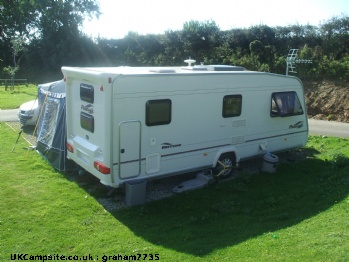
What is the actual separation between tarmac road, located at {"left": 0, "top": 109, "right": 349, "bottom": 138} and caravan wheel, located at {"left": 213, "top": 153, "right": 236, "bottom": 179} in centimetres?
637

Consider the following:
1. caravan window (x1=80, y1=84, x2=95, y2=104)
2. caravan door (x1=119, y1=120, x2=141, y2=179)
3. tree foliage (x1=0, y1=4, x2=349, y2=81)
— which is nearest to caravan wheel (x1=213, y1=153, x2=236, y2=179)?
caravan door (x1=119, y1=120, x2=141, y2=179)

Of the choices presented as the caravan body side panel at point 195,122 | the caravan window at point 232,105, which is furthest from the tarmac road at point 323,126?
the caravan window at point 232,105

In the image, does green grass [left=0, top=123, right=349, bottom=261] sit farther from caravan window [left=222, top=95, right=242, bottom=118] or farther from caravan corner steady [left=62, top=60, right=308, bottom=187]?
caravan window [left=222, top=95, right=242, bottom=118]

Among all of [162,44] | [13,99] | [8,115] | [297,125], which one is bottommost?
[8,115]

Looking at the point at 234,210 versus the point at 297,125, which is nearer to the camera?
the point at 234,210

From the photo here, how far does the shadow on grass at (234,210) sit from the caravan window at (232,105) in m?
1.65

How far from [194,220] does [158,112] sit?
7.66 ft

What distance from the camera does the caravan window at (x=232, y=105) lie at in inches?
347

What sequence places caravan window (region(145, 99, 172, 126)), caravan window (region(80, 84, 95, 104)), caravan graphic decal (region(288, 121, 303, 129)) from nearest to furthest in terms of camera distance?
caravan window (region(145, 99, 172, 126))
caravan window (region(80, 84, 95, 104))
caravan graphic decal (region(288, 121, 303, 129))

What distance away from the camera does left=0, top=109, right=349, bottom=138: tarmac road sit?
14.3m

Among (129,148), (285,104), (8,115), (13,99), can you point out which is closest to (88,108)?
(129,148)

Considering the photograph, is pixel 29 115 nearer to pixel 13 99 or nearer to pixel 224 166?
pixel 224 166

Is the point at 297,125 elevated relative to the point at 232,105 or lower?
lower

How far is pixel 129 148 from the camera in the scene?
7.33 metres
